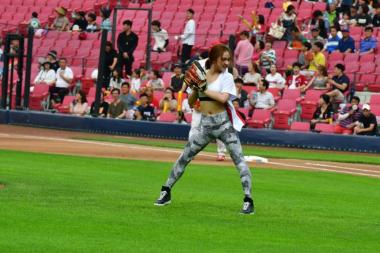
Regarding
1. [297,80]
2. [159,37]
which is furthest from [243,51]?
[159,37]

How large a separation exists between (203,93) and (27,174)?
175 inches

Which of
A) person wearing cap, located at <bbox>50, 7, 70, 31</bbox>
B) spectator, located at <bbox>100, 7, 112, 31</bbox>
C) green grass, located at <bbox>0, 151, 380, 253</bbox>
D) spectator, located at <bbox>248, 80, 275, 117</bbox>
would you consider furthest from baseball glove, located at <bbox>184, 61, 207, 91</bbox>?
person wearing cap, located at <bbox>50, 7, 70, 31</bbox>

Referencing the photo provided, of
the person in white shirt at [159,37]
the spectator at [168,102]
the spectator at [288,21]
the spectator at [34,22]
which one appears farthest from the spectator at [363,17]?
the spectator at [34,22]

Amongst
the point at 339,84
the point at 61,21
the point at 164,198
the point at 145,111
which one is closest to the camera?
the point at 164,198

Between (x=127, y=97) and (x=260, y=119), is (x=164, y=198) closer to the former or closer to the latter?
(x=260, y=119)

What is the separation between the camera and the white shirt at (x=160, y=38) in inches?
1261

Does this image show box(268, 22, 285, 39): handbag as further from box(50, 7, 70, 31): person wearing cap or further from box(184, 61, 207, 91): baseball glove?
box(184, 61, 207, 91): baseball glove

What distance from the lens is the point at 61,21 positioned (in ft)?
118

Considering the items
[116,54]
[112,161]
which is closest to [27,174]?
[112,161]

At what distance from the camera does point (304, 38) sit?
31.0 m

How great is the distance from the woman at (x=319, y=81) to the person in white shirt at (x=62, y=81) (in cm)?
692

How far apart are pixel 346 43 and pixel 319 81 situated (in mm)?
1942

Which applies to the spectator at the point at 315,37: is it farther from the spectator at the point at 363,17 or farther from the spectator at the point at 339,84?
the spectator at the point at 339,84

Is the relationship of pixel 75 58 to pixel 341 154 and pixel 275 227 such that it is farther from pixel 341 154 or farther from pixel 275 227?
pixel 275 227
